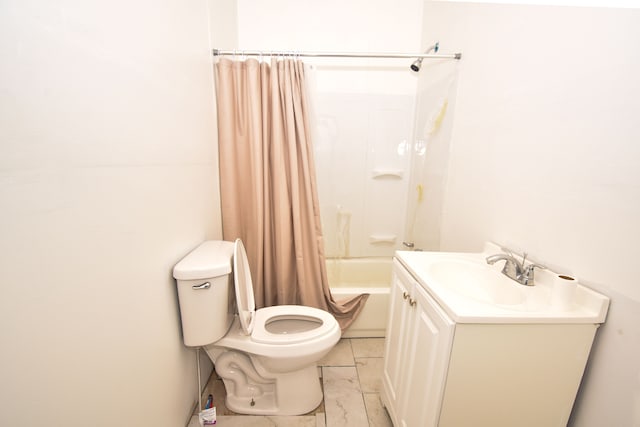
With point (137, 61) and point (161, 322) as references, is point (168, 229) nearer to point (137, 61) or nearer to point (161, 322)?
point (161, 322)

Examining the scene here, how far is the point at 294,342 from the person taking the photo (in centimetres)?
119

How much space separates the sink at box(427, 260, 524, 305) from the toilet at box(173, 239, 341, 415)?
1.97 ft

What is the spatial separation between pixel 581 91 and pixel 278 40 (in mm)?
1887

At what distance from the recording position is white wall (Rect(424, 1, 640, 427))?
68cm

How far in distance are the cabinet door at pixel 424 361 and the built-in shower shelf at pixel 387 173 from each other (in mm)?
1421

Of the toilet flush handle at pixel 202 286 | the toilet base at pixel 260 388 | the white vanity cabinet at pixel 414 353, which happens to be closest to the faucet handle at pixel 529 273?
the white vanity cabinet at pixel 414 353

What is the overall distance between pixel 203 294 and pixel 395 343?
2.87 ft

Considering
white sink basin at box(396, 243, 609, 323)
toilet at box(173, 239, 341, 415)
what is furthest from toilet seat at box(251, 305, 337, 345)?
white sink basin at box(396, 243, 609, 323)

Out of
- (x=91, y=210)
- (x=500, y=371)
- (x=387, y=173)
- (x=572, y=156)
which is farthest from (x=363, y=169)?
(x=91, y=210)

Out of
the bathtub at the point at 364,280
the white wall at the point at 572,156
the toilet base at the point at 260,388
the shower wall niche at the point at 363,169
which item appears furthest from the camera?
the shower wall niche at the point at 363,169

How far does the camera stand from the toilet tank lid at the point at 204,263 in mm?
1009

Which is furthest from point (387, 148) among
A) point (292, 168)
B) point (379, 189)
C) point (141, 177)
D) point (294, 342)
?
point (141, 177)

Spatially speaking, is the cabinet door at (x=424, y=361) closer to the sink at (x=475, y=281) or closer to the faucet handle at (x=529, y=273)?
the sink at (x=475, y=281)

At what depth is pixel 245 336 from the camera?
122 centimetres
